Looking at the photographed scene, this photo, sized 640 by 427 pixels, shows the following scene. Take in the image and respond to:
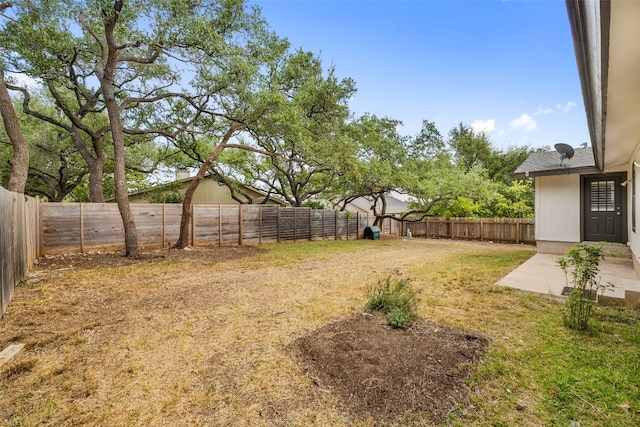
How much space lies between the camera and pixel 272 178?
51.1 feet

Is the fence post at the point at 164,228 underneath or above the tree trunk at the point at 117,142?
underneath

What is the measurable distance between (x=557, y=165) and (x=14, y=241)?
12.1m

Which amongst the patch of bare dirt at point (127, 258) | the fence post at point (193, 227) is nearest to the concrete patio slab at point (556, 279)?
the patch of bare dirt at point (127, 258)

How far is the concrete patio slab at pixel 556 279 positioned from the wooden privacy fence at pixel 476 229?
23.0 feet

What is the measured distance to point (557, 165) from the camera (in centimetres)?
798

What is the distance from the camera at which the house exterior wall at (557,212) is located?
7.92 meters

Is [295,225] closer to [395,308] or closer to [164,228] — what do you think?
[164,228]

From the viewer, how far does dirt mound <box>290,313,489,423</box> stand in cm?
197

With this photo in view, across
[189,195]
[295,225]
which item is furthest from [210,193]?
[189,195]

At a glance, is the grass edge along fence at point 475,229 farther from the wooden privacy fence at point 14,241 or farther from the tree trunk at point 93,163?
the wooden privacy fence at point 14,241

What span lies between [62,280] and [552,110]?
2196 centimetres

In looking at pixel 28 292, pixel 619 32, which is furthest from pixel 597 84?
pixel 28 292

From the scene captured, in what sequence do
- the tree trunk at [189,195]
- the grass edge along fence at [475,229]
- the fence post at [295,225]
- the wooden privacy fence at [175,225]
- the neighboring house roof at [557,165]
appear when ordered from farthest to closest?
the grass edge along fence at [475,229] < the fence post at [295,225] < the tree trunk at [189,195] < the wooden privacy fence at [175,225] < the neighboring house roof at [557,165]

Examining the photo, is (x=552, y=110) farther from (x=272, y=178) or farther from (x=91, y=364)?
(x=91, y=364)
